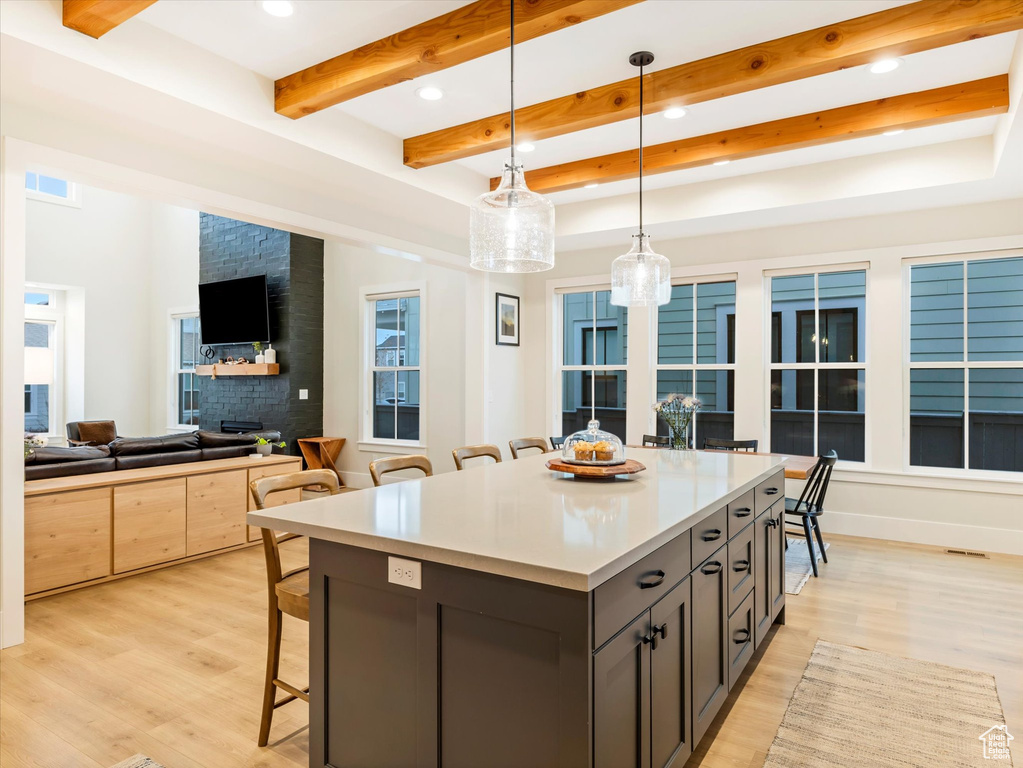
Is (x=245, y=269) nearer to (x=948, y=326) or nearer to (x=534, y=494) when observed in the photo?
(x=534, y=494)

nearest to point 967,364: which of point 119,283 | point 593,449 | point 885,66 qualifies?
point 885,66

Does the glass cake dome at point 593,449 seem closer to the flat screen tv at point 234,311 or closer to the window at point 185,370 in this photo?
the flat screen tv at point 234,311

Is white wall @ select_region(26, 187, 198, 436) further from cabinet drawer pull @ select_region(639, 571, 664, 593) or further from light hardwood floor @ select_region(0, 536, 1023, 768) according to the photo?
cabinet drawer pull @ select_region(639, 571, 664, 593)

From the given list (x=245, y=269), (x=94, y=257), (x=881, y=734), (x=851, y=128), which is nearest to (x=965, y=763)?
(x=881, y=734)

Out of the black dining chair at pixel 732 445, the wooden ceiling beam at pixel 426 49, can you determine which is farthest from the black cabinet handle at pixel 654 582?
the black dining chair at pixel 732 445

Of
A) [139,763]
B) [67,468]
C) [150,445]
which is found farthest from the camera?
[150,445]

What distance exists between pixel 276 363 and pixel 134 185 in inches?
161

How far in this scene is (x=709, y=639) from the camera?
2.12 m

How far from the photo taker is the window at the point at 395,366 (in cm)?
714

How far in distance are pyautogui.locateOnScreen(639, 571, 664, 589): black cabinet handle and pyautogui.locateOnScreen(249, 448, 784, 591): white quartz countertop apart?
0.30ft

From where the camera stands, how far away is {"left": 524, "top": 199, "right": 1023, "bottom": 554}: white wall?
4652mm

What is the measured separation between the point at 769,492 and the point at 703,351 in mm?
3174

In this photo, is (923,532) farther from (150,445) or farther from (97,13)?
(97,13)

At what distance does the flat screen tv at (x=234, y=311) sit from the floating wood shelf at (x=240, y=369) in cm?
30
